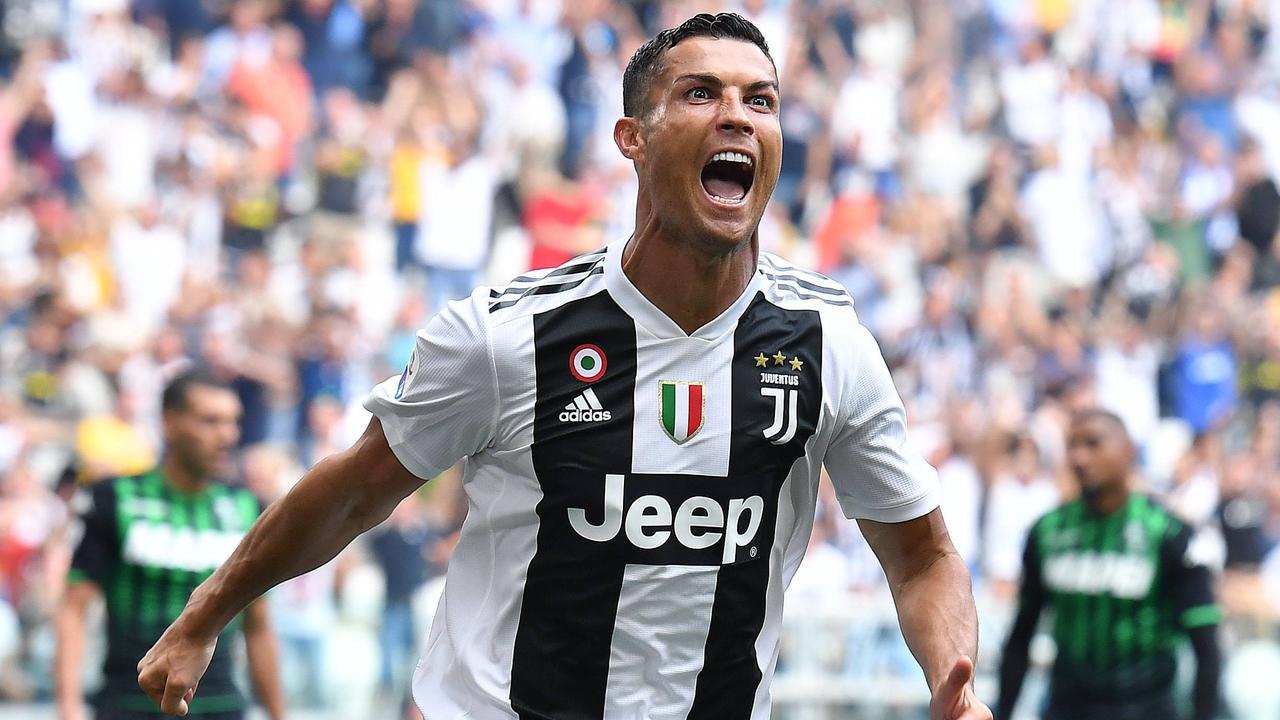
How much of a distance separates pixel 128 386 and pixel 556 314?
8.71m

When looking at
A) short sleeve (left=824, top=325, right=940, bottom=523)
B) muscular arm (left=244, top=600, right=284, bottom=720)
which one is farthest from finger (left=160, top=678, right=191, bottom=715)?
muscular arm (left=244, top=600, right=284, bottom=720)

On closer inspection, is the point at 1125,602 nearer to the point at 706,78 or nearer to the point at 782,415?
the point at 782,415

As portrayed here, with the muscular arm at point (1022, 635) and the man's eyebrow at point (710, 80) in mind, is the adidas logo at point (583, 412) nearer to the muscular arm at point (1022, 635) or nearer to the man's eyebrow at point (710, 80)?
the man's eyebrow at point (710, 80)

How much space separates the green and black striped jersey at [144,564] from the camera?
689 centimetres

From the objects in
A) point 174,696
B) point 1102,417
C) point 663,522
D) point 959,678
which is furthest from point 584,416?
point 1102,417

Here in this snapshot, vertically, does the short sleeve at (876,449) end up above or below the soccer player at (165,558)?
above

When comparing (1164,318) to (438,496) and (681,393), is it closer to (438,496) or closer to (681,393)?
(438,496)

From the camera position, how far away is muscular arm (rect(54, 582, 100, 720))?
6973 millimetres

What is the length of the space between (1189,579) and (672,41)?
13.7ft

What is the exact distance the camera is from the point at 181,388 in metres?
7.22

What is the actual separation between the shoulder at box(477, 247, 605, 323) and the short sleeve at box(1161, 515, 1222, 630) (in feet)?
12.9

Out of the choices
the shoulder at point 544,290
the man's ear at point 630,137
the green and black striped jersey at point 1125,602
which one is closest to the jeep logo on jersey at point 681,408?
the shoulder at point 544,290

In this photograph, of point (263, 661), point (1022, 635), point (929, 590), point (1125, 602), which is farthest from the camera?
point (1022, 635)

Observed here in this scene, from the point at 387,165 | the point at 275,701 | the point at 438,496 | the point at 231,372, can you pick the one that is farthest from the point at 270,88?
the point at 275,701
